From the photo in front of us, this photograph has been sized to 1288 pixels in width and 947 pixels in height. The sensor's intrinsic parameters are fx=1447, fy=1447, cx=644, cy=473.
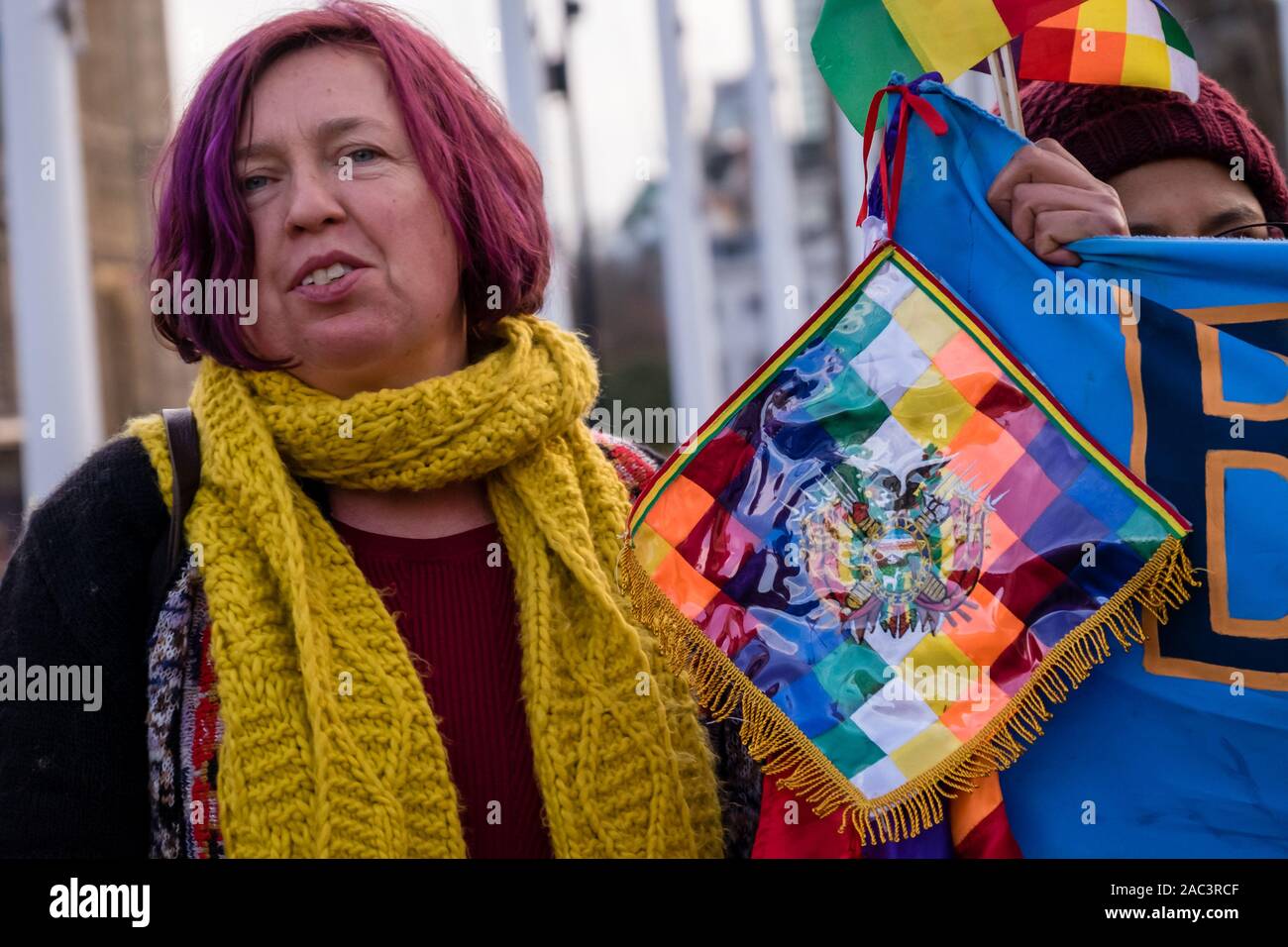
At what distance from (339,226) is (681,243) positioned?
413 centimetres

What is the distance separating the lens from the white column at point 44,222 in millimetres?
4035

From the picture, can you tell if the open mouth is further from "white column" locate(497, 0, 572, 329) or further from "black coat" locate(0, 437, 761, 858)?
"white column" locate(497, 0, 572, 329)

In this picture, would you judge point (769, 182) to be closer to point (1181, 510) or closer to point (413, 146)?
point (413, 146)

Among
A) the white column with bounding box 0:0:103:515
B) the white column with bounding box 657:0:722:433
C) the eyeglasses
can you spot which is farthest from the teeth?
the white column with bounding box 657:0:722:433

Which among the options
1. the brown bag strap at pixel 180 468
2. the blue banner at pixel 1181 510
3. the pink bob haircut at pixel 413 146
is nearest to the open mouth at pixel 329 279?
the pink bob haircut at pixel 413 146

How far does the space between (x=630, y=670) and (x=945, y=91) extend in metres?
1.00

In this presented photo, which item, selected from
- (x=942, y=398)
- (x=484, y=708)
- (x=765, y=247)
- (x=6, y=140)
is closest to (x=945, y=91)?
(x=942, y=398)

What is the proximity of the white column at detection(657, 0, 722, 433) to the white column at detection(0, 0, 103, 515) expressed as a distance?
8.21ft

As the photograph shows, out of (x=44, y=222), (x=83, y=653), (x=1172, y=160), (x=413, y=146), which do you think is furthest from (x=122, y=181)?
(x=1172, y=160)

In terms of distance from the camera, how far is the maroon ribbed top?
84.8 inches

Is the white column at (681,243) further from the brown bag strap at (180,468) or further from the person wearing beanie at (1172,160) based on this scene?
the brown bag strap at (180,468)

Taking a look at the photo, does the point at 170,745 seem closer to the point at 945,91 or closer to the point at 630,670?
the point at 630,670

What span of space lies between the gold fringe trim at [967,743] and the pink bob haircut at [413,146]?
0.76 meters
